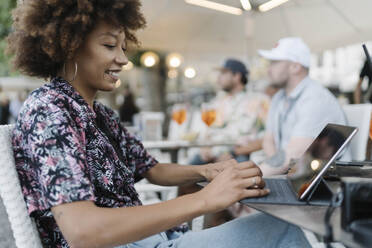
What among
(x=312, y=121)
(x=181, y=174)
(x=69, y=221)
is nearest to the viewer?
(x=69, y=221)

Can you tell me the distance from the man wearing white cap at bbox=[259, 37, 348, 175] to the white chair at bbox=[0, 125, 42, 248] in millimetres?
1450

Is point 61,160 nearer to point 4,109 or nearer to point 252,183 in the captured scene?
point 252,183

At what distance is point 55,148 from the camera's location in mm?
1021

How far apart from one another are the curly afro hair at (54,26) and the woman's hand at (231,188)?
2.27 ft

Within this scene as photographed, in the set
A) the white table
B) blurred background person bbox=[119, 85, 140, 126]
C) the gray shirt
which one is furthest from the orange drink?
blurred background person bbox=[119, 85, 140, 126]

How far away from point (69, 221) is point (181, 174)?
0.80 metres

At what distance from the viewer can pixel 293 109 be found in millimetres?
2727

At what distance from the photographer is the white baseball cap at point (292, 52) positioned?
3.01 meters

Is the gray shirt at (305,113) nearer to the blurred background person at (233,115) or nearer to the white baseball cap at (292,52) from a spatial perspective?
the white baseball cap at (292,52)

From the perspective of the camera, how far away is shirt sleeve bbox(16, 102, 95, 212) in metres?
0.99

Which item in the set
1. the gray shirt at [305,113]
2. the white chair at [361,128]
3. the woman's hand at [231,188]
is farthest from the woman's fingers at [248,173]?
the white chair at [361,128]

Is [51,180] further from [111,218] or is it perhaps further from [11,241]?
[11,241]

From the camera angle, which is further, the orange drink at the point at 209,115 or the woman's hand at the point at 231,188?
the orange drink at the point at 209,115

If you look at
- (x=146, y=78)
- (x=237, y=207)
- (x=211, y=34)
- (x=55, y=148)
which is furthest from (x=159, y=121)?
(x=146, y=78)
